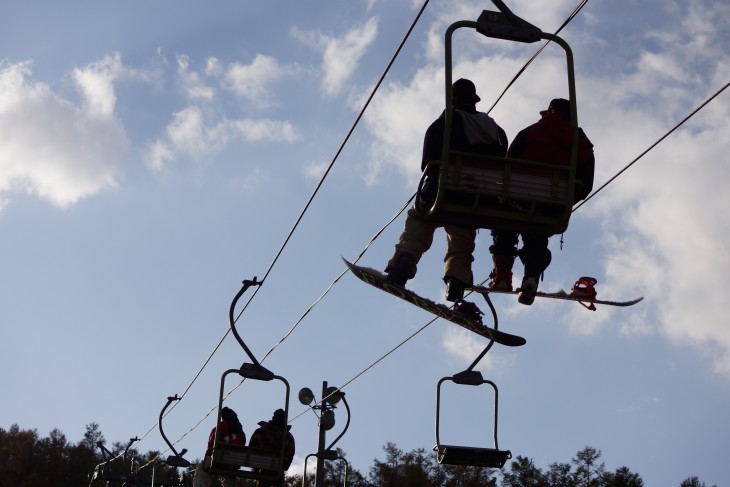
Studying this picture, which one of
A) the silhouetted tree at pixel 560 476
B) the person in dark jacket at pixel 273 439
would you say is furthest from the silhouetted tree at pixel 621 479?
the person in dark jacket at pixel 273 439

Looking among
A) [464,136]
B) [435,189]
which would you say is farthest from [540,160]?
[435,189]

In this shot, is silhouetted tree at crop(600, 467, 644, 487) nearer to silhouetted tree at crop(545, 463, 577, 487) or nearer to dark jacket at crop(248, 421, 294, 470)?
silhouetted tree at crop(545, 463, 577, 487)

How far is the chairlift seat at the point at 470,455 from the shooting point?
914cm

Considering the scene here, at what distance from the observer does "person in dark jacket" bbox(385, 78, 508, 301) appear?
7180 mm

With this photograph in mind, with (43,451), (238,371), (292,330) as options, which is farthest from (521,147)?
(43,451)

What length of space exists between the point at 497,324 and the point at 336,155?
77.5 inches

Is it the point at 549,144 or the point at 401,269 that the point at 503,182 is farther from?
the point at 401,269

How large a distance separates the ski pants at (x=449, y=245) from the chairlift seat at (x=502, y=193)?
1077 mm

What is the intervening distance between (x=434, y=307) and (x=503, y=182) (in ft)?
5.68

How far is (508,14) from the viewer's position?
6695 millimetres

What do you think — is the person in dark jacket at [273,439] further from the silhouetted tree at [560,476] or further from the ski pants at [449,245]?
the silhouetted tree at [560,476]

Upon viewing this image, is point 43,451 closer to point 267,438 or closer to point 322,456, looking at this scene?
point 322,456

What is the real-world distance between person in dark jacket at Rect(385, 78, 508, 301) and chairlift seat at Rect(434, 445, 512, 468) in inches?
63.6

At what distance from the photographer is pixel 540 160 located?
23.0 feet
